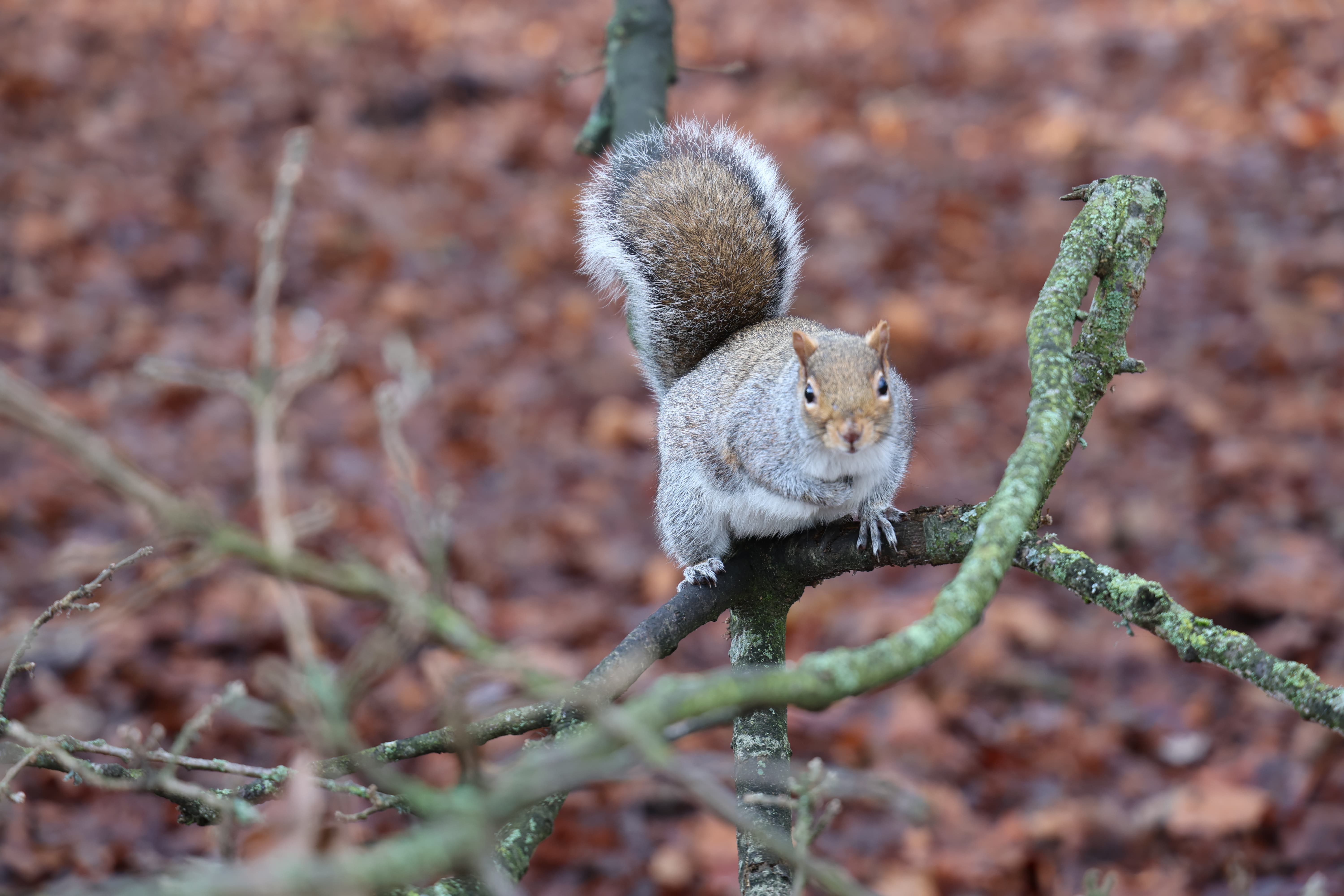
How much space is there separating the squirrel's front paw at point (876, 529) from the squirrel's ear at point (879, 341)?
0.94 ft

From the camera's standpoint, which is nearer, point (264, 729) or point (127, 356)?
point (264, 729)

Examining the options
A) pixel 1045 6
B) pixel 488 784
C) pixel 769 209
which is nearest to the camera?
pixel 488 784

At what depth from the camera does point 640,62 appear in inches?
94.3

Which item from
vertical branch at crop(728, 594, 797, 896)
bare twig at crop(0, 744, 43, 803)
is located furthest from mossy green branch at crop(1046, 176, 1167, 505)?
bare twig at crop(0, 744, 43, 803)

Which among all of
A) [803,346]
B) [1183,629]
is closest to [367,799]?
[1183,629]

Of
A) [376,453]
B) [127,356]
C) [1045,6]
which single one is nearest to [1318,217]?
[1045,6]

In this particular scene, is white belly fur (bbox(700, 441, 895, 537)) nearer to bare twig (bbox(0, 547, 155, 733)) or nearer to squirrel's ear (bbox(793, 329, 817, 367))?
squirrel's ear (bbox(793, 329, 817, 367))

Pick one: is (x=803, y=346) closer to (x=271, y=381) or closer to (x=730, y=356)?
(x=730, y=356)

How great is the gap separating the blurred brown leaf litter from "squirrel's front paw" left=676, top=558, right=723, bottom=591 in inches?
19.0

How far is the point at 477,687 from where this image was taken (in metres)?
3.09

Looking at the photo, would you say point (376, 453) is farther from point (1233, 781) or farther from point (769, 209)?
point (1233, 781)

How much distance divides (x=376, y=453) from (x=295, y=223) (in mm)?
1982

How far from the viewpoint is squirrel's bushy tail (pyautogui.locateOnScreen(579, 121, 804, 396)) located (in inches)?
93.7

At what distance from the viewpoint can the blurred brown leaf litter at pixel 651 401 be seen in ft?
10.6
